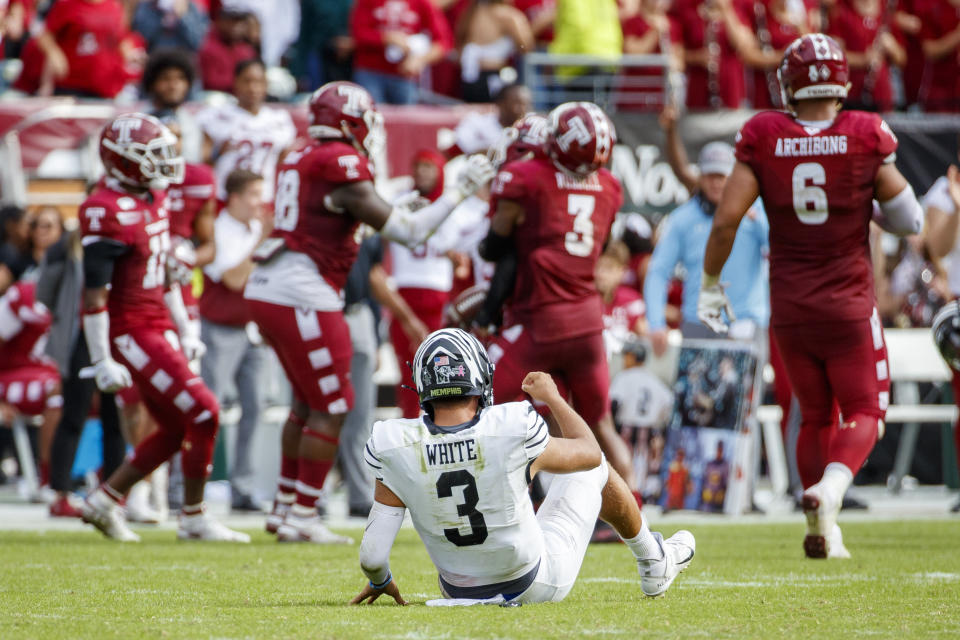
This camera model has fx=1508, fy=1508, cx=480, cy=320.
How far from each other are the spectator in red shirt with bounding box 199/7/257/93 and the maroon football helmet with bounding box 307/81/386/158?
6041 mm

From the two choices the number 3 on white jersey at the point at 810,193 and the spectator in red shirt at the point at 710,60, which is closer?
the number 3 on white jersey at the point at 810,193

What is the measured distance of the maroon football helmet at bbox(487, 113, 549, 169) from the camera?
825cm

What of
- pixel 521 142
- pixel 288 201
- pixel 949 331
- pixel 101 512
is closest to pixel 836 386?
pixel 949 331

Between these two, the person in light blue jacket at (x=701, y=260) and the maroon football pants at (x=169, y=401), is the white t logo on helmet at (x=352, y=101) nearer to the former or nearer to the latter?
the maroon football pants at (x=169, y=401)

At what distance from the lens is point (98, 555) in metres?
7.31

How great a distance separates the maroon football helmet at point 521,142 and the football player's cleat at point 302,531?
2.18 meters

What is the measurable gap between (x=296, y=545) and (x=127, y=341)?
1406 mm

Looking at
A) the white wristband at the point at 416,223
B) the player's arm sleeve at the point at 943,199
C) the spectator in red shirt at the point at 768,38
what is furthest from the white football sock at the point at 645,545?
the spectator in red shirt at the point at 768,38

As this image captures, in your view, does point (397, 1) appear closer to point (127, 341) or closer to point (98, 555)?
point (127, 341)

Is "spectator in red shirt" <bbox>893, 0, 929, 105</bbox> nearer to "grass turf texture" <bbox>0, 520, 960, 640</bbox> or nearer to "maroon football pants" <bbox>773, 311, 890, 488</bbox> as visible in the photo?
"grass turf texture" <bbox>0, 520, 960, 640</bbox>

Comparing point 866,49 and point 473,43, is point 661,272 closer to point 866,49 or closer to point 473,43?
point 473,43

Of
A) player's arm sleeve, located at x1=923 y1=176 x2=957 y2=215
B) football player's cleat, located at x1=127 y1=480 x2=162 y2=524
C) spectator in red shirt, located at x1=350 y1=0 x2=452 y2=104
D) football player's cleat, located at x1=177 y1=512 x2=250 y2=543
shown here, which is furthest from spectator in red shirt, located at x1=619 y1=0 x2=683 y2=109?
football player's cleat, located at x1=177 y1=512 x2=250 y2=543

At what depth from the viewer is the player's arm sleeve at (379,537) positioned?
16.1ft

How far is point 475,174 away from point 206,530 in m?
2.43
